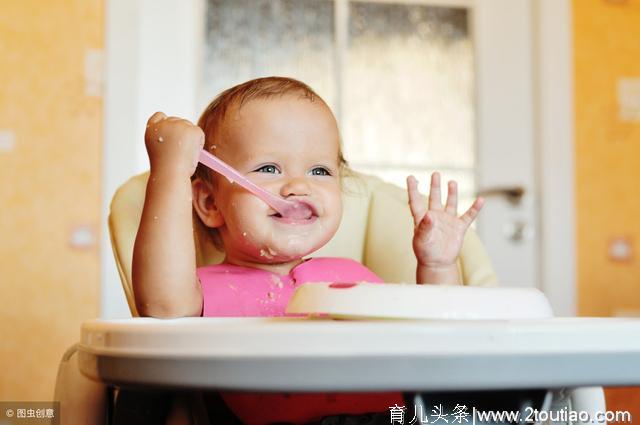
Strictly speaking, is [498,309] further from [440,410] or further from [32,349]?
[32,349]

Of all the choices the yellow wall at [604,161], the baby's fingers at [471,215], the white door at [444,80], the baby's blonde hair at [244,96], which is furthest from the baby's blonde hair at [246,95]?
the yellow wall at [604,161]

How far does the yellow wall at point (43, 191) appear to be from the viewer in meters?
1.93

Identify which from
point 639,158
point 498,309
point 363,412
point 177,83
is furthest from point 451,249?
point 639,158

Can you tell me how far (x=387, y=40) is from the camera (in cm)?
223

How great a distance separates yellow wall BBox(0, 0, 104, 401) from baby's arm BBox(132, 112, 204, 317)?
1.21m

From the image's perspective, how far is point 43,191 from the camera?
196 cm

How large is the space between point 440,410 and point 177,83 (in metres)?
1.58

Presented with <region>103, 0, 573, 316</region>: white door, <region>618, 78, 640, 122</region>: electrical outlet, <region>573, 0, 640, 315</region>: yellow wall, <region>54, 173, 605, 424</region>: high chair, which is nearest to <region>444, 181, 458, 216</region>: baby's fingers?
<region>54, 173, 605, 424</region>: high chair

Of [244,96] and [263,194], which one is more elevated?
[244,96]

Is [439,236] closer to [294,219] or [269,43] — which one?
[294,219]

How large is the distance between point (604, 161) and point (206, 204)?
154 cm

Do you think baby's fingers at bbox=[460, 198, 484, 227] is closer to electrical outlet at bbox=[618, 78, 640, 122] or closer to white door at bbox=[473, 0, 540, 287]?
white door at bbox=[473, 0, 540, 287]

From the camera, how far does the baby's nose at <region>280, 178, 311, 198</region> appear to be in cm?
92

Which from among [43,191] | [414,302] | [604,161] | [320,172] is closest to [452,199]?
[320,172]
